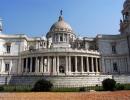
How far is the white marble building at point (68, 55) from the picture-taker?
5516 centimetres

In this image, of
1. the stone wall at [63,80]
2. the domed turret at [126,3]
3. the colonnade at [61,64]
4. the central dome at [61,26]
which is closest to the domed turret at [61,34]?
the central dome at [61,26]

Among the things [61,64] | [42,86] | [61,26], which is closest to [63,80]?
[42,86]

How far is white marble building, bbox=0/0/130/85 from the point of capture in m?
55.2

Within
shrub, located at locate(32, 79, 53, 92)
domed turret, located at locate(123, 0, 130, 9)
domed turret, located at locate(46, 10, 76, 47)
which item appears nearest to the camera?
shrub, located at locate(32, 79, 53, 92)

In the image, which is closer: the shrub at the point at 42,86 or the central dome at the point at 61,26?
the shrub at the point at 42,86

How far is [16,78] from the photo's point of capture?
4178cm

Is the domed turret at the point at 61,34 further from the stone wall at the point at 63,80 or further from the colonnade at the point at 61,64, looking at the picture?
the stone wall at the point at 63,80

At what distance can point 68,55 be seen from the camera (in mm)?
55000

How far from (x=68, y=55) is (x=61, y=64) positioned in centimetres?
362

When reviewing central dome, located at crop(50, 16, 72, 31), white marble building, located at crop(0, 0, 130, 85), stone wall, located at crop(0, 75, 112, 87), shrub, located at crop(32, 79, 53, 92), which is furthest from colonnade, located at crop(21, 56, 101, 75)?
shrub, located at crop(32, 79, 53, 92)

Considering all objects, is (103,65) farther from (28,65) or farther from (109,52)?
(28,65)

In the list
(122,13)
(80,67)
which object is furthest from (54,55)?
(122,13)

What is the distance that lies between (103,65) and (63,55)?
1327 cm

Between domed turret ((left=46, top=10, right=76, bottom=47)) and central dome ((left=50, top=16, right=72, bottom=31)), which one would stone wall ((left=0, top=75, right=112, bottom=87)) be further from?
central dome ((left=50, top=16, right=72, bottom=31))
